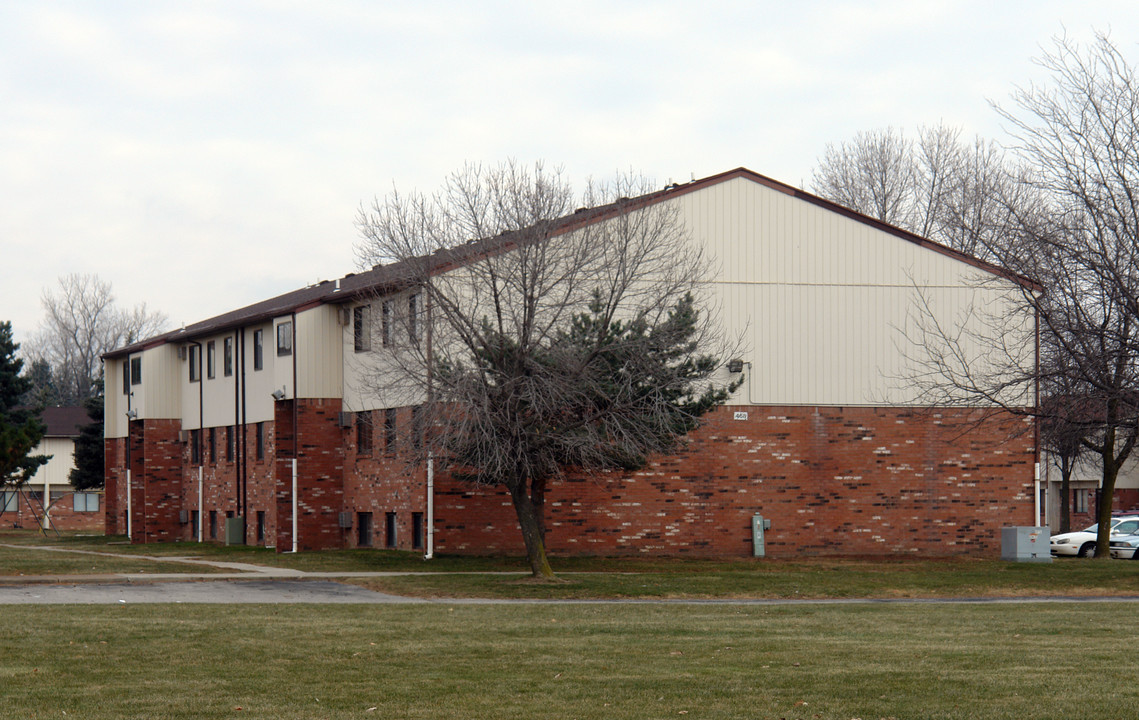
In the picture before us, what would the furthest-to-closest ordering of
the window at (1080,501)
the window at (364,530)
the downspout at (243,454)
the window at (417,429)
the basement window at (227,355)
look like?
the window at (1080,501), the basement window at (227,355), the downspout at (243,454), the window at (364,530), the window at (417,429)

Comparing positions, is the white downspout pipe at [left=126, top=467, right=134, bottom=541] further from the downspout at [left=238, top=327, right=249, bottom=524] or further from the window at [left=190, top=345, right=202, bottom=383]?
the downspout at [left=238, top=327, right=249, bottom=524]

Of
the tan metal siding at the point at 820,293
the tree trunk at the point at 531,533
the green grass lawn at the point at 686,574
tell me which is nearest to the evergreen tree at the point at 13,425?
the green grass lawn at the point at 686,574

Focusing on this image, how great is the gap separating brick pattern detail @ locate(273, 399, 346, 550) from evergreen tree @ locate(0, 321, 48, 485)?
6.07 metres

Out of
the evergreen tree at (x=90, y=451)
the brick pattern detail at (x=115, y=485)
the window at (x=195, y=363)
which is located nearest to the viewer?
the window at (x=195, y=363)

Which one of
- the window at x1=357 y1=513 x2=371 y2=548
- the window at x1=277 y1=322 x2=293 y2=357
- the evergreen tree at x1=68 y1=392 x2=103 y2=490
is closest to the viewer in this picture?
the window at x1=357 y1=513 x2=371 y2=548

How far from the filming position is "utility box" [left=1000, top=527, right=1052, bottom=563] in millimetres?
33281

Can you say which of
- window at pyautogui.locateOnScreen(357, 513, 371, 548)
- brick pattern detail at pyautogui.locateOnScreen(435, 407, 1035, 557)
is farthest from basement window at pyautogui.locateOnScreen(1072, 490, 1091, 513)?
window at pyautogui.locateOnScreen(357, 513, 371, 548)

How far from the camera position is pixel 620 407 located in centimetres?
2486

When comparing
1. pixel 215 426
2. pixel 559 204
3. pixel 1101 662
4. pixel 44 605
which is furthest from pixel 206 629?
pixel 215 426

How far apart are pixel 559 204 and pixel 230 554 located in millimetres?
15012

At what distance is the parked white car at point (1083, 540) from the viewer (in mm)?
40344

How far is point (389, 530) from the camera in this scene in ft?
113

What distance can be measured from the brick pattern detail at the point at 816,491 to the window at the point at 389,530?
338cm

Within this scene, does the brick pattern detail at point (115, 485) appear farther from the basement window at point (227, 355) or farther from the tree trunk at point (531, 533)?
the tree trunk at point (531, 533)
